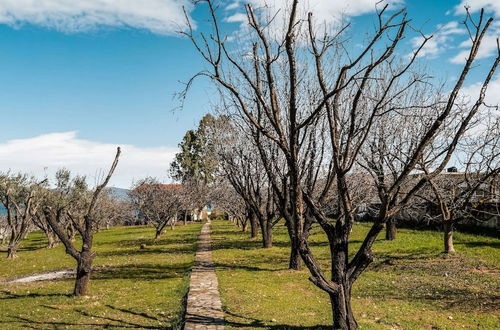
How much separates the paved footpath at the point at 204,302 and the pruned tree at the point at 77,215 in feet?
12.0

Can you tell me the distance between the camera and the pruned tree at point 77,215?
13461 millimetres

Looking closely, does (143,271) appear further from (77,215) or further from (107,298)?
(77,215)

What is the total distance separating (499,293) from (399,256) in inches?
284

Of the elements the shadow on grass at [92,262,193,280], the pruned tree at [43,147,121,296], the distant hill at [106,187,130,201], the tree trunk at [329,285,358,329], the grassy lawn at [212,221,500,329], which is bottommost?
the shadow on grass at [92,262,193,280]

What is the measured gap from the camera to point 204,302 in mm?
12211

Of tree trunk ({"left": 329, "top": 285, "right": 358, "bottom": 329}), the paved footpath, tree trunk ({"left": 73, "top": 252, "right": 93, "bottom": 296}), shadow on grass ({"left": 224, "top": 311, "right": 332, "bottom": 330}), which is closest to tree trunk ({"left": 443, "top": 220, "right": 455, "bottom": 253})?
the paved footpath

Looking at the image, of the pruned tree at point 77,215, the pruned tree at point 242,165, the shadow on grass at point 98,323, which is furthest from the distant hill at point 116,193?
the shadow on grass at point 98,323

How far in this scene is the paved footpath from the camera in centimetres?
1009

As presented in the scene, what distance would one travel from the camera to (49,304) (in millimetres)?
12477

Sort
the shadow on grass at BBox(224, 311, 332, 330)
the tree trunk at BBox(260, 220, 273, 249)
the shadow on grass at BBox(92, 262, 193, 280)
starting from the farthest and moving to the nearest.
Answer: the tree trunk at BBox(260, 220, 273, 249), the shadow on grass at BBox(92, 262, 193, 280), the shadow on grass at BBox(224, 311, 332, 330)

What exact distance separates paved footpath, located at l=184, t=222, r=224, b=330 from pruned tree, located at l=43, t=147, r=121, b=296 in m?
3.66

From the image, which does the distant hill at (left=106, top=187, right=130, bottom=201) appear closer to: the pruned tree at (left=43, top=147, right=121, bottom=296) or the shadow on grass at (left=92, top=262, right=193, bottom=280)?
the pruned tree at (left=43, top=147, right=121, bottom=296)

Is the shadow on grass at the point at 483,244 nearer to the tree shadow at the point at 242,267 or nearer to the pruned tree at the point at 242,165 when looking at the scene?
the pruned tree at the point at 242,165

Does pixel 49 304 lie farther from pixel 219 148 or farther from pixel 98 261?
pixel 219 148
